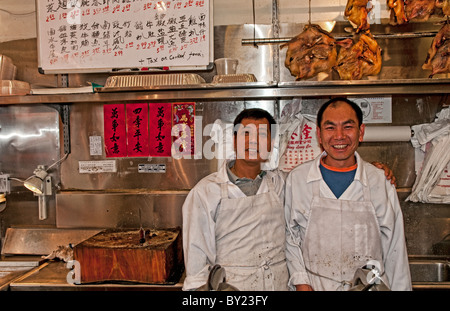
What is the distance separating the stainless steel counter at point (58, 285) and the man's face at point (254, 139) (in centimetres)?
103

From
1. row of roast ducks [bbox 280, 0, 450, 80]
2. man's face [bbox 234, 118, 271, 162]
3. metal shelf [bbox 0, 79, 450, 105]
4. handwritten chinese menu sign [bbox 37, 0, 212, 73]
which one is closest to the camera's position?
man's face [bbox 234, 118, 271, 162]

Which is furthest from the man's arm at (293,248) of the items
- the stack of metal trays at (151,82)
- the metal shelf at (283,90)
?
the stack of metal trays at (151,82)

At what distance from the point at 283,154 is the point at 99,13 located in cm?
185

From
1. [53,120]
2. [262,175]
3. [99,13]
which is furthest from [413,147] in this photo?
[53,120]

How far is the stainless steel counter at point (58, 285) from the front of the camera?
7.49 feet

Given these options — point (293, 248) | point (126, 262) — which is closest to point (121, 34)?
point (126, 262)

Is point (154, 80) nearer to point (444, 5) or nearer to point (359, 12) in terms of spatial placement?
point (359, 12)

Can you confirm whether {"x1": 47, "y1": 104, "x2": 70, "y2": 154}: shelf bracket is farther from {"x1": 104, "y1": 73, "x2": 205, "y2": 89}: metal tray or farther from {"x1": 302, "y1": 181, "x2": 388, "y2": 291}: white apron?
{"x1": 302, "y1": 181, "x2": 388, "y2": 291}: white apron

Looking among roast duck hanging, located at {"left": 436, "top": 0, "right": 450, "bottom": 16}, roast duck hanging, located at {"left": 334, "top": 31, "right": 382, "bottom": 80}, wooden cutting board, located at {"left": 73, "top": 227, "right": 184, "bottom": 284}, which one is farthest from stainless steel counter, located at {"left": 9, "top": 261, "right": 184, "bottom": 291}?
roast duck hanging, located at {"left": 436, "top": 0, "right": 450, "bottom": 16}

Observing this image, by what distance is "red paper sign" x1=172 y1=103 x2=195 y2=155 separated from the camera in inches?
117

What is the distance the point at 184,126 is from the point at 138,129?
1.35 feet

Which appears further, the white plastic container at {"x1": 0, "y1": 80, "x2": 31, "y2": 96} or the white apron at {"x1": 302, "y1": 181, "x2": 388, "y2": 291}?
the white plastic container at {"x1": 0, "y1": 80, "x2": 31, "y2": 96}

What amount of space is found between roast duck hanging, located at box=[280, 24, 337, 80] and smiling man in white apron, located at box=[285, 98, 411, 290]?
21.0 inches
